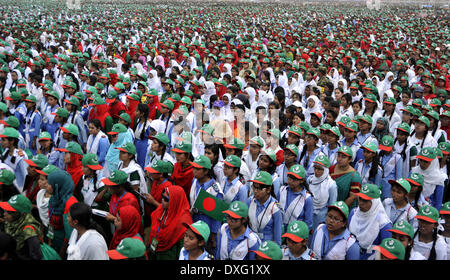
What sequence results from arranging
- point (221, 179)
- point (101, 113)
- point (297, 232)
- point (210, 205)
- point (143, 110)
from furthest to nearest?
point (101, 113), point (143, 110), point (221, 179), point (210, 205), point (297, 232)

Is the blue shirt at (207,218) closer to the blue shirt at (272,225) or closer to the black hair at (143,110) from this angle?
the blue shirt at (272,225)

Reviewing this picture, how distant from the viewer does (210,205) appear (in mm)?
3785

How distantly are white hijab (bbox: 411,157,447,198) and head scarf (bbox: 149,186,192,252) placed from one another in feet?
10.0

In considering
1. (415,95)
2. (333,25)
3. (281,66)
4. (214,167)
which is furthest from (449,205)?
(333,25)

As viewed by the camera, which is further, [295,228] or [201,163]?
[201,163]

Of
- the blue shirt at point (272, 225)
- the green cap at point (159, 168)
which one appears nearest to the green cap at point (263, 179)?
the blue shirt at point (272, 225)

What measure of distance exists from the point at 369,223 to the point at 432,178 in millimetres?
1660

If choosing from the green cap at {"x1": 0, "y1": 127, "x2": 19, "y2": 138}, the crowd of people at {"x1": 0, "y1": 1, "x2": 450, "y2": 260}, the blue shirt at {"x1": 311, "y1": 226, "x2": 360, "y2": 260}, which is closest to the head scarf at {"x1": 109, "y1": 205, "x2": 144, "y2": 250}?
the crowd of people at {"x1": 0, "y1": 1, "x2": 450, "y2": 260}

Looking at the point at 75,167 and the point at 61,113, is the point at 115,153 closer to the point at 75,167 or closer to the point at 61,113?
the point at 75,167

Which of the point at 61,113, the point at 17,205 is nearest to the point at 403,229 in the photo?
the point at 17,205

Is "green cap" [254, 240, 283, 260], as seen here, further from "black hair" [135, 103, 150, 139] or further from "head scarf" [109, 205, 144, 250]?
"black hair" [135, 103, 150, 139]

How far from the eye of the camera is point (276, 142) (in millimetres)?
5453

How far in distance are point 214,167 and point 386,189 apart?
7.14ft
